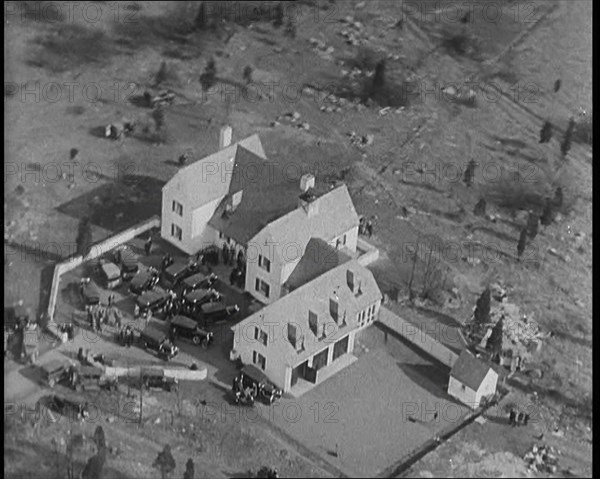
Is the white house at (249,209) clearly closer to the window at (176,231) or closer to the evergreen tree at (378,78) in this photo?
the window at (176,231)

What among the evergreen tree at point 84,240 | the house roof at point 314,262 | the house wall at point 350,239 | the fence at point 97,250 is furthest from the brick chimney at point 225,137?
the house roof at point 314,262

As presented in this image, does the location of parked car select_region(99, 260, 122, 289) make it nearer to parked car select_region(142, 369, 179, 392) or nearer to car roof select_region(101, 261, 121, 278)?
car roof select_region(101, 261, 121, 278)

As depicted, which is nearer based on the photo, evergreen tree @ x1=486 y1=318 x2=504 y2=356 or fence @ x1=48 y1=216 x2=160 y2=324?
evergreen tree @ x1=486 y1=318 x2=504 y2=356

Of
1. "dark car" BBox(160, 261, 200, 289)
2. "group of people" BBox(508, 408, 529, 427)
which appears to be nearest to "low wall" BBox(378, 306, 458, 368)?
"group of people" BBox(508, 408, 529, 427)

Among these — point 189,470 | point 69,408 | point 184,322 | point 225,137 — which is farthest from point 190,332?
point 225,137

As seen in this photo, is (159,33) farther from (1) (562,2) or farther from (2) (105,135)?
(1) (562,2)

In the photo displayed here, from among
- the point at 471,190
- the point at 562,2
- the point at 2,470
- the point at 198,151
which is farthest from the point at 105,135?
the point at 562,2
